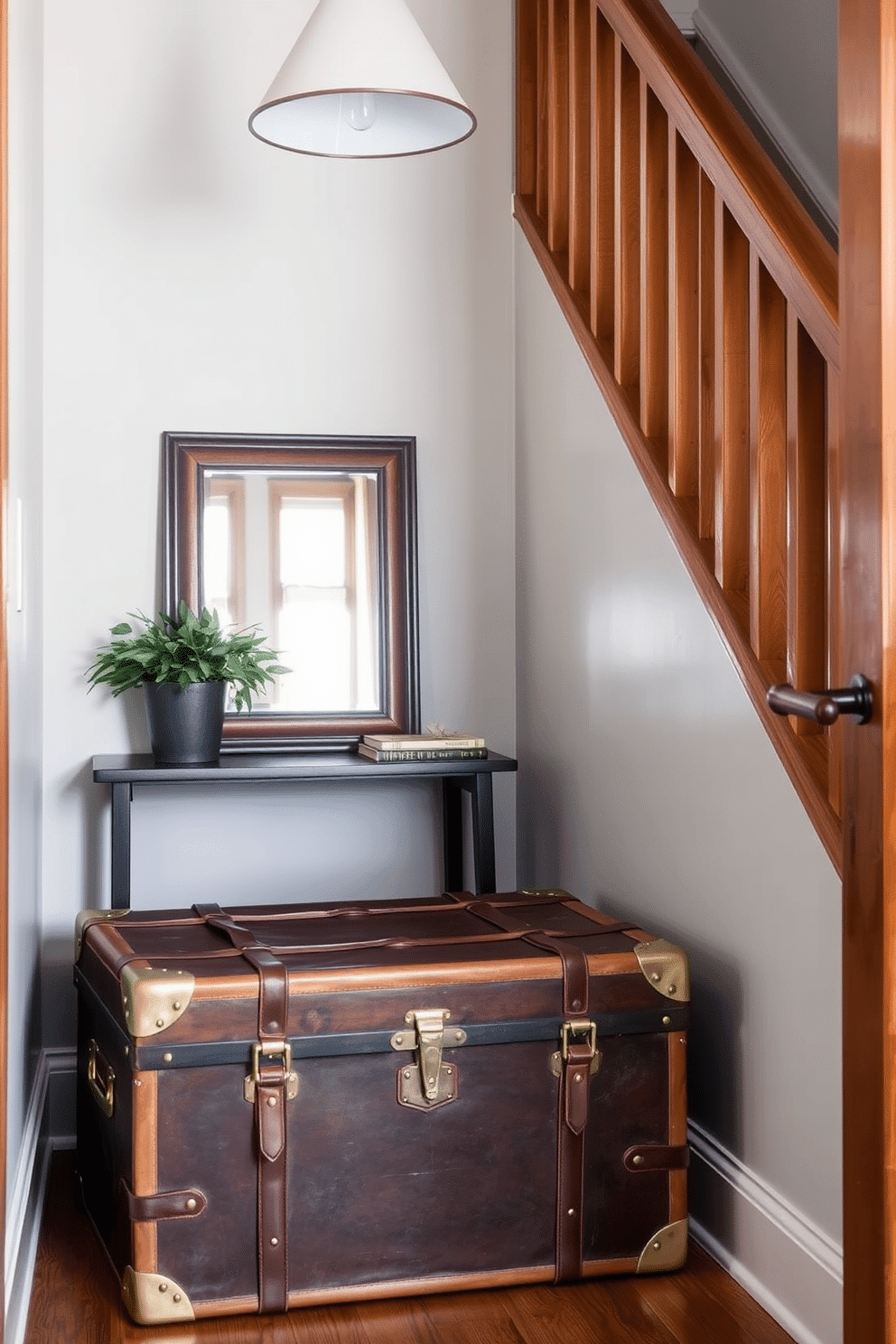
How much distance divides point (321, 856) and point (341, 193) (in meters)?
1.51

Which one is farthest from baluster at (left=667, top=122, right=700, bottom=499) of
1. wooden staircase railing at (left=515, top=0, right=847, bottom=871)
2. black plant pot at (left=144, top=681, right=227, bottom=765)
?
black plant pot at (left=144, top=681, right=227, bottom=765)

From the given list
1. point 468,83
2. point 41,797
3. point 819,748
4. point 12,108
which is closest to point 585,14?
point 468,83

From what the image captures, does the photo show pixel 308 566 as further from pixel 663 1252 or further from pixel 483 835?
pixel 663 1252

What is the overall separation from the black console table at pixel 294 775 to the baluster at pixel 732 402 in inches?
30.5

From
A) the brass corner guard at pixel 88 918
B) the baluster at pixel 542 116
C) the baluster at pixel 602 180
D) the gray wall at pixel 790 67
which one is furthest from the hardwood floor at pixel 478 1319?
the gray wall at pixel 790 67

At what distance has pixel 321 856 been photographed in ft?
10.2

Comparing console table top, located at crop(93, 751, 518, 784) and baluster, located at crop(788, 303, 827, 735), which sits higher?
baluster, located at crop(788, 303, 827, 735)

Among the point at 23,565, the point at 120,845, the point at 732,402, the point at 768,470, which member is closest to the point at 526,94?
the point at 732,402

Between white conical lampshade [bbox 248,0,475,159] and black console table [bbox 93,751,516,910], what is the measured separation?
1.21 m

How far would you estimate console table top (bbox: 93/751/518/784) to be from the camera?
270 centimetres

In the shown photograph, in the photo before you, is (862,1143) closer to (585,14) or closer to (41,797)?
(41,797)

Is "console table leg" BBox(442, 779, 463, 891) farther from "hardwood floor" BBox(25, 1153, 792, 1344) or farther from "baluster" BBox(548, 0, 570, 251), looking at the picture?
"baluster" BBox(548, 0, 570, 251)

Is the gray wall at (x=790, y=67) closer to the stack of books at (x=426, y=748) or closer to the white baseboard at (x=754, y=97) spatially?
the white baseboard at (x=754, y=97)

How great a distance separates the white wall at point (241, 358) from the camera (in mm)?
2965
